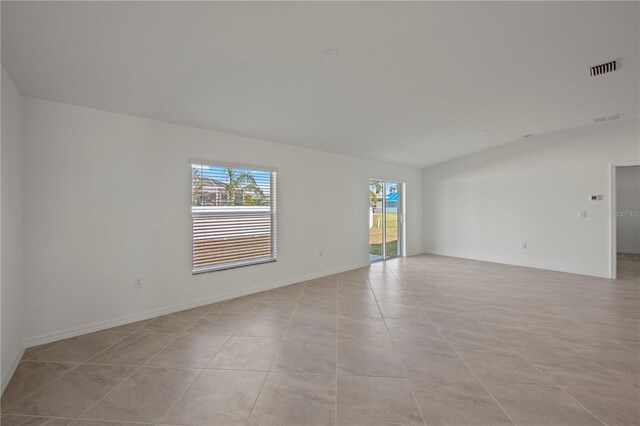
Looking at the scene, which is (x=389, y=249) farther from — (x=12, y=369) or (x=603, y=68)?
(x=12, y=369)

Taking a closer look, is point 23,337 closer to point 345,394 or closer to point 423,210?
point 345,394

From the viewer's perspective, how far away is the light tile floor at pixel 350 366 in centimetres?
176

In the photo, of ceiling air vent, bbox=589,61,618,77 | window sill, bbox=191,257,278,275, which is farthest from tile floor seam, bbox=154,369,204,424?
ceiling air vent, bbox=589,61,618,77

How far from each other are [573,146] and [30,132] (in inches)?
343

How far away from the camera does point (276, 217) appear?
4.54 metres

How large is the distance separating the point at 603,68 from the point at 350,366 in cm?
436

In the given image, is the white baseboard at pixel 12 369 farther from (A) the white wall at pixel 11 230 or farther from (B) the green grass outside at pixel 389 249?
(B) the green grass outside at pixel 389 249

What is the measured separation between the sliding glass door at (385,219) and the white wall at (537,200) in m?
1.29

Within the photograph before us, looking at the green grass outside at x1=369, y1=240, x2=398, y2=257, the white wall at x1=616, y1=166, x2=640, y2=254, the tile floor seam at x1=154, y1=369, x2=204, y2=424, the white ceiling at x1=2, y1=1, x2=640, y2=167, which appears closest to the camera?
the tile floor seam at x1=154, y1=369, x2=204, y2=424

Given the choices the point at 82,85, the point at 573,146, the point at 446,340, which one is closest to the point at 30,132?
the point at 82,85

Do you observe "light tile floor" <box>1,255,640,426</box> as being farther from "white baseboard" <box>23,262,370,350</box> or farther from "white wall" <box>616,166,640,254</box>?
"white wall" <box>616,166,640,254</box>

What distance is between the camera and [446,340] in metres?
2.71

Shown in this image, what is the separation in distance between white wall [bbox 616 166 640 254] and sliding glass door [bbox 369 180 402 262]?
6306mm

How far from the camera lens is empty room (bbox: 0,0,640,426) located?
6.09ft
